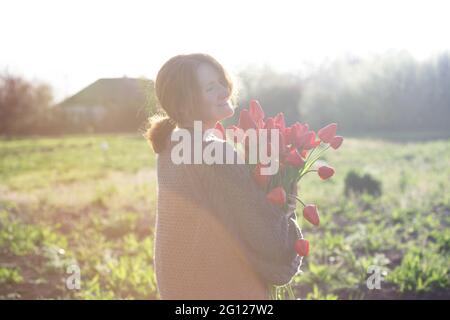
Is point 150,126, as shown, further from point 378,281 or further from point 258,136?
point 378,281

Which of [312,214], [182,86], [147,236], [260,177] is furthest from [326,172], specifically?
[147,236]

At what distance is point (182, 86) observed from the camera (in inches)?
78.2

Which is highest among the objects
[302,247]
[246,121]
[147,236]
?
[246,121]

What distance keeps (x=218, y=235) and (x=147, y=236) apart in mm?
4341

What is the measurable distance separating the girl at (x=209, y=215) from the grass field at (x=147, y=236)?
1947 millimetres

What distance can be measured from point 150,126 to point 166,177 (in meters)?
0.26

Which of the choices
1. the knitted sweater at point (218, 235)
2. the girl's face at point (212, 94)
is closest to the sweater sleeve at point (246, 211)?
the knitted sweater at point (218, 235)

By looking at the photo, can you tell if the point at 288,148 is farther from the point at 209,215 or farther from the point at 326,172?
the point at 209,215

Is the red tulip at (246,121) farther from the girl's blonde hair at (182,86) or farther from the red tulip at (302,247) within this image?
the red tulip at (302,247)

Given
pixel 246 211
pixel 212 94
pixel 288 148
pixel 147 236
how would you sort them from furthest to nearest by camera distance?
pixel 147 236 → pixel 288 148 → pixel 212 94 → pixel 246 211

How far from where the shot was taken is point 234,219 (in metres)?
1.91

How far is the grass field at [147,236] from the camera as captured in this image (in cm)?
441
